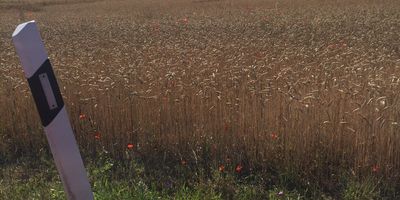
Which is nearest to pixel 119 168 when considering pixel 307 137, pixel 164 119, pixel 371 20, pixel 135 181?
pixel 135 181

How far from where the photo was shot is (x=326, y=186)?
3.48m

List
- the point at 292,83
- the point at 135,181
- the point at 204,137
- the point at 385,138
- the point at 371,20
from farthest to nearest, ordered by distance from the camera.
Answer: the point at 371,20, the point at 292,83, the point at 204,137, the point at 135,181, the point at 385,138

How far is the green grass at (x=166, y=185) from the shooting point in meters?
3.33

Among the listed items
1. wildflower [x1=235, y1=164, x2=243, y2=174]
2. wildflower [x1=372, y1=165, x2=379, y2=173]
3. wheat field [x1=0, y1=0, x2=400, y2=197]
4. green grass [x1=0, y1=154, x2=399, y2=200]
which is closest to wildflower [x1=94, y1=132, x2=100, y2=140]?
wheat field [x1=0, y1=0, x2=400, y2=197]

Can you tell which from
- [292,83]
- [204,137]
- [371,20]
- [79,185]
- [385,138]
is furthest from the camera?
[371,20]

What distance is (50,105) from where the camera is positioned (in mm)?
2172

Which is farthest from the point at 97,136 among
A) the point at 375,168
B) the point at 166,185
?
the point at 375,168

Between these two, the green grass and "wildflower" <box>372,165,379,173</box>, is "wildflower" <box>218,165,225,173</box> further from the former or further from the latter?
"wildflower" <box>372,165,379,173</box>

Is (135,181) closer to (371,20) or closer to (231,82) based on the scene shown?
(231,82)

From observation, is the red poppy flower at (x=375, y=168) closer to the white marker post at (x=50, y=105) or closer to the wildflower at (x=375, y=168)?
the wildflower at (x=375, y=168)

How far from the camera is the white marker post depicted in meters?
2.09

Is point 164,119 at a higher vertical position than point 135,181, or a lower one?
higher

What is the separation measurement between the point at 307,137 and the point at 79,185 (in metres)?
1.94

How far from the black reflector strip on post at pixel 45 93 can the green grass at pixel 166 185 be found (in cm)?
132
